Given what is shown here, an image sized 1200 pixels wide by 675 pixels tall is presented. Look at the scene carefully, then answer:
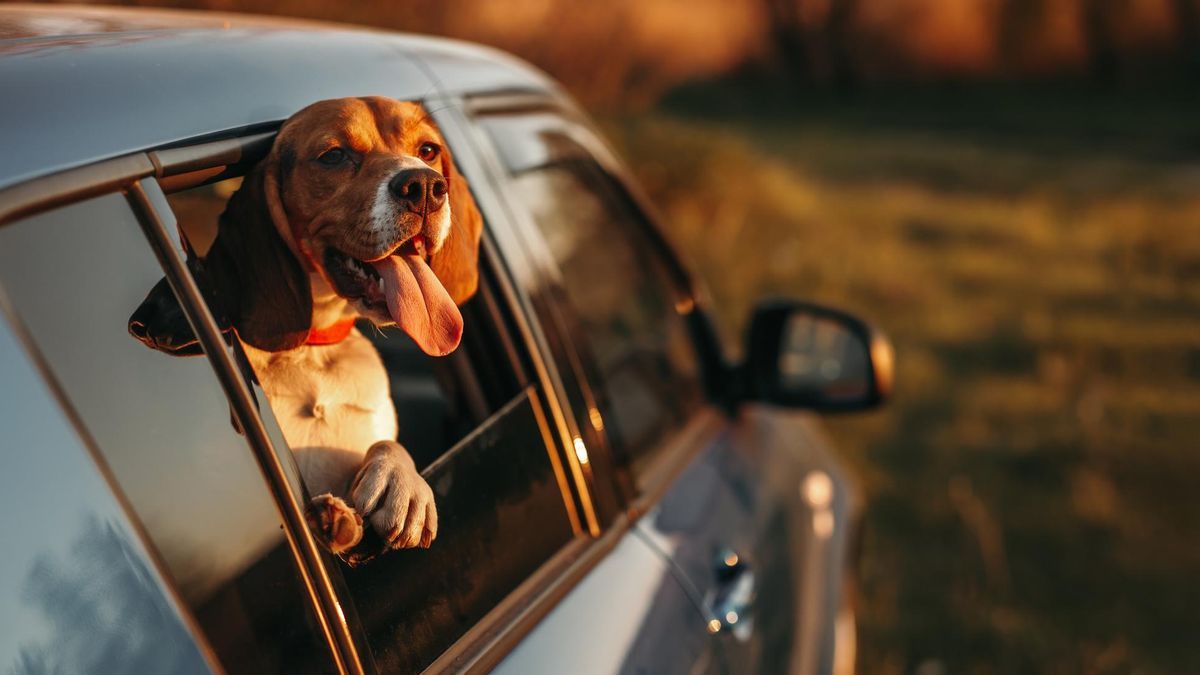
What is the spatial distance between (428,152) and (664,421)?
3.69ft

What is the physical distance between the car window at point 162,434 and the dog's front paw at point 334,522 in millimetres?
48

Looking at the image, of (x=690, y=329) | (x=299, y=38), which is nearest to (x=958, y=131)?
(x=690, y=329)

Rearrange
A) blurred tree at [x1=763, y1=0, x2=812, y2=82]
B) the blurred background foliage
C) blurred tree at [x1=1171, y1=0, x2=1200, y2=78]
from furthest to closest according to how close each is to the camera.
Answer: blurred tree at [x1=1171, y1=0, x2=1200, y2=78] < blurred tree at [x1=763, y1=0, x2=812, y2=82] < the blurred background foliage

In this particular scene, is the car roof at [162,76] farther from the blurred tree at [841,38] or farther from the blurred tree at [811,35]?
the blurred tree at [841,38]

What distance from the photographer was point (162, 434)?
1.18m

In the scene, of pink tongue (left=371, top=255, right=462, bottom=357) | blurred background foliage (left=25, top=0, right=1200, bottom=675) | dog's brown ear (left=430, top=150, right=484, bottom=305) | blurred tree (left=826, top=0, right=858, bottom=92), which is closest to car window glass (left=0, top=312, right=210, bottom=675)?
pink tongue (left=371, top=255, right=462, bottom=357)

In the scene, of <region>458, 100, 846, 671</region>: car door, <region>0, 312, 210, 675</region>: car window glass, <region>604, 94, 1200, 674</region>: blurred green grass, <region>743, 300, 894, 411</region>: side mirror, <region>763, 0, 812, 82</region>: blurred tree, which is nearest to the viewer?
<region>0, 312, 210, 675</region>: car window glass

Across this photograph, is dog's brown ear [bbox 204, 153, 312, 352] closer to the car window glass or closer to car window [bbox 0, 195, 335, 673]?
car window [bbox 0, 195, 335, 673]

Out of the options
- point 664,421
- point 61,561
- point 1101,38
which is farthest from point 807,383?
point 1101,38

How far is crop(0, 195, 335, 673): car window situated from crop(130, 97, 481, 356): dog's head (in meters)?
A: 0.13

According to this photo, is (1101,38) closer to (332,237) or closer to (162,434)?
(332,237)

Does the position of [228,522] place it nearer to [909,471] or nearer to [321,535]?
[321,535]

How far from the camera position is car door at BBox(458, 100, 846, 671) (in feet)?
6.95

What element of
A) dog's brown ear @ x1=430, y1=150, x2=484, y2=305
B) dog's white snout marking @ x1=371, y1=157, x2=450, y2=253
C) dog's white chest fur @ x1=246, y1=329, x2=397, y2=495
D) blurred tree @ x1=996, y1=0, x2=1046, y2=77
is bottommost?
blurred tree @ x1=996, y1=0, x2=1046, y2=77
